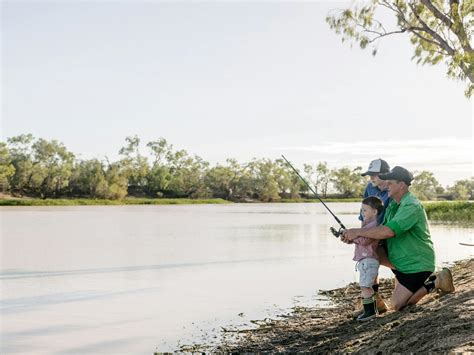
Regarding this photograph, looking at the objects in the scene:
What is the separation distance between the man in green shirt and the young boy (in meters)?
0.13

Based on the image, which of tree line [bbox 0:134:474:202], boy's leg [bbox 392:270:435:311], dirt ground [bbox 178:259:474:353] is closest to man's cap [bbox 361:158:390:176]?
boy's leg [bbox 392:270:435:311]

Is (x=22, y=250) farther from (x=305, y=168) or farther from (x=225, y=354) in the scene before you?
(x=305, y=168)

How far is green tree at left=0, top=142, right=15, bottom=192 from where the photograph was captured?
48.6 m

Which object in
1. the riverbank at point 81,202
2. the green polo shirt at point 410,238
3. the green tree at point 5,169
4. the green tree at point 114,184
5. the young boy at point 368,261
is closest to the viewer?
the green polo shirt at point 410,238

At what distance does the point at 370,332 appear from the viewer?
4105mm

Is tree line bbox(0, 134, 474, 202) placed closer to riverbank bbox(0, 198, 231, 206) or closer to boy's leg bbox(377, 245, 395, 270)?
riverbank bbox(0, 198, 231, 206)

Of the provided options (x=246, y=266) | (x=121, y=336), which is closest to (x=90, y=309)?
(x=121, y=336)

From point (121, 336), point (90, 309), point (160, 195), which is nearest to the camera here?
point (121, 336)

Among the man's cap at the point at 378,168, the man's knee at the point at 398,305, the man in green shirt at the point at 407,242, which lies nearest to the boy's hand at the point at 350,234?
the man in green shirt at the point at 407,242

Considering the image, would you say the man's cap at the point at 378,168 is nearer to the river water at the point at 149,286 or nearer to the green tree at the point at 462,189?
the river water at the point at 149,286

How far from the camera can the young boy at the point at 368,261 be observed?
14.7 feet

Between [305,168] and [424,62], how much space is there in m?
70.3

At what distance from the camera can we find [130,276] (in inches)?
341

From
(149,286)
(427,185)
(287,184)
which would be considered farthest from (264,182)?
(149,286)
